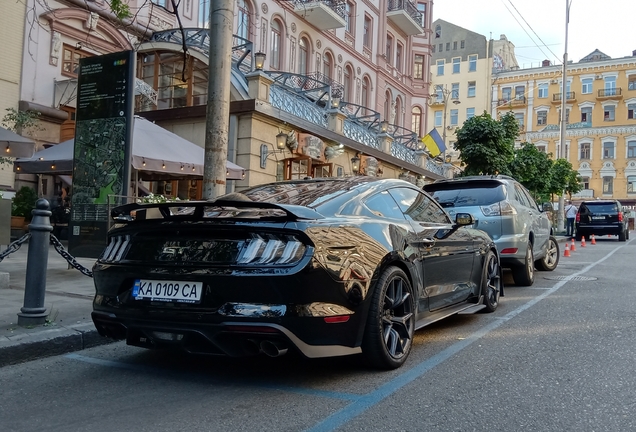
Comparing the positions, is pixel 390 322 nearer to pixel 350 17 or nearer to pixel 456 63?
pixel 350 17

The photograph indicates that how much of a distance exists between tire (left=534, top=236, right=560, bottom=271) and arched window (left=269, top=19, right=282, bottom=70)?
13.8 metres

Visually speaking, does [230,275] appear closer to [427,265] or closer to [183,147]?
[427,265]

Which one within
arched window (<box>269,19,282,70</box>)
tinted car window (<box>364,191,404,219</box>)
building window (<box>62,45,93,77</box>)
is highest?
arched window (<box>269,19,282,70</box>)

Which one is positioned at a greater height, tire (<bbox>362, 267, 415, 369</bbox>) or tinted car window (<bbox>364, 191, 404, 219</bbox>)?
tinted car window (<bbox>364, 191, 404, 219</bbox>)

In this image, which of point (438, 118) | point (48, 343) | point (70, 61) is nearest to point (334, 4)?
point (70, 61)

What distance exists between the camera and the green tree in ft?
61.4

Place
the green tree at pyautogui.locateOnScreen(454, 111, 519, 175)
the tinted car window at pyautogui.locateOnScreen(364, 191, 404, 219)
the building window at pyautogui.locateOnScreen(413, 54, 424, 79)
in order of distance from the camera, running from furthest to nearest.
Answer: the building window at pyautogui.locateOnScreen(413, 54, 424, 79) → the green tree at pyautogui.locateOnScreen(454, 111, 519, 175) → the tinted car window at pyautogui.locateOnScreen(364, 191, 404, 219)

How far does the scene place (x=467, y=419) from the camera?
315 cm

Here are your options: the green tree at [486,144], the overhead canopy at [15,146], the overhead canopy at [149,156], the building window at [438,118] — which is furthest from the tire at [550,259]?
the building window at [438,118]

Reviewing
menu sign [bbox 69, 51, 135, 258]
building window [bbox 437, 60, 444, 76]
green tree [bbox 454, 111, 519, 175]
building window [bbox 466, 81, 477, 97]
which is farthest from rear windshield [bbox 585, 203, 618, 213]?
building window [bbox 437, 60, 444, 76]

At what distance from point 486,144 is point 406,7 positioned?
48.6ft

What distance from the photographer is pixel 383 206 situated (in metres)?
4.62

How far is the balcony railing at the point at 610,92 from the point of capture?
59.7 metres

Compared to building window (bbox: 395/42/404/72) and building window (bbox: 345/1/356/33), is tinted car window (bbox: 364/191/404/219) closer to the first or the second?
building window (bbox: 345/1/356/33)
